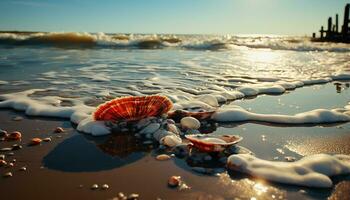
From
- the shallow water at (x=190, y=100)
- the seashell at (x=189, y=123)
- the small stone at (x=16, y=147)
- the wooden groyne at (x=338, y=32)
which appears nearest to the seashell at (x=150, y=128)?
the shallow water at (x=190, y=100)

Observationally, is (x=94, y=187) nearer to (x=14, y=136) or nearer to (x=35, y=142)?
(x=35, y=142)

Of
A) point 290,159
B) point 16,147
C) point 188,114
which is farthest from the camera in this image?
point 188,114

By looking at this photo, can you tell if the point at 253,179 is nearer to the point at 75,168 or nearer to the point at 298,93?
the point at 75,168

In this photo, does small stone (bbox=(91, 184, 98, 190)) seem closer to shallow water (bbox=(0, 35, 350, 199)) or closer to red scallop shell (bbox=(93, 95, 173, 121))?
shallow water (bbox=(0, 35, 350, 199))

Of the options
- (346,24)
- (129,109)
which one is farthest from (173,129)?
(346,24)

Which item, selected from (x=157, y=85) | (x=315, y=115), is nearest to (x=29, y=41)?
(x=157, y=85)

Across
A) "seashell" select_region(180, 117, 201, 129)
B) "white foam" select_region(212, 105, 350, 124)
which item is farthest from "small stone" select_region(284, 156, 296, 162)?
"white foam" select_region(212, 105, 350, 124)
